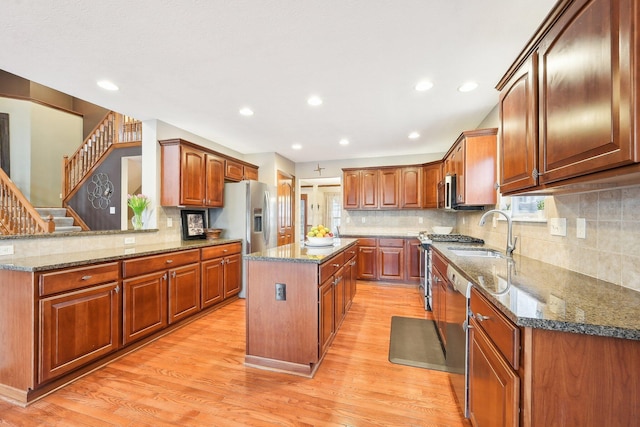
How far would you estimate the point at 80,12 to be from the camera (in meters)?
1.61

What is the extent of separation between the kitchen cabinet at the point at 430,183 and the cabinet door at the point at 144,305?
425 cm

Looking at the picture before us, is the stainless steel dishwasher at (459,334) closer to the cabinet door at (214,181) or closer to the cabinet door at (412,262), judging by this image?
the cabinet door at (412,262)

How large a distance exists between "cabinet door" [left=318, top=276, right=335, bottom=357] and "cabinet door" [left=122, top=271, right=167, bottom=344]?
5.52 feet

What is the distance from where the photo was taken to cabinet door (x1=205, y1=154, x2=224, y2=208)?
3.78 m

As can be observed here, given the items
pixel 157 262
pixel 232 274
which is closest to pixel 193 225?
pixel 232 274

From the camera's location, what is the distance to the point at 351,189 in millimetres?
5328

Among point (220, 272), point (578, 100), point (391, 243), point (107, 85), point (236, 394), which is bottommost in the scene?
point (236, 394)

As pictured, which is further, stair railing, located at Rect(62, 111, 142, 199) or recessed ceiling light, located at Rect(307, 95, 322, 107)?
stair railing, located at Rect(62, 111, 142, 199)

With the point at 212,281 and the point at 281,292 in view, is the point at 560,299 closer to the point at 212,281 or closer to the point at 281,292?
the point at 281,292

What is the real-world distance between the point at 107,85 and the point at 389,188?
14.1ft

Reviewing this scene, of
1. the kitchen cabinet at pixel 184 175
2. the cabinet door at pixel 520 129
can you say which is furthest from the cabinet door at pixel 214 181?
the cabinet door at pixel 520 129

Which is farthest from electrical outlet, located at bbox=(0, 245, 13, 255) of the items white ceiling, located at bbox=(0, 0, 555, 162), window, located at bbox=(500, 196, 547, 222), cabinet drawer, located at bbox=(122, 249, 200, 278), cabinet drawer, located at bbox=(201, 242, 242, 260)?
window, located at bbox=(500, 196, 547, 222)

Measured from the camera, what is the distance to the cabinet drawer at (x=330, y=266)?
215 centimetres

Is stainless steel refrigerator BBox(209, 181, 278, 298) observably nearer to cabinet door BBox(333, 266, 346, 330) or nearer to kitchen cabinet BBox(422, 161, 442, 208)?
cabinet door BBox(333, 266, 346, 330)
